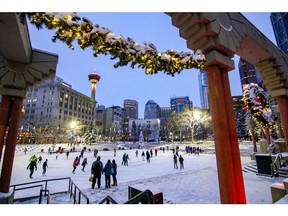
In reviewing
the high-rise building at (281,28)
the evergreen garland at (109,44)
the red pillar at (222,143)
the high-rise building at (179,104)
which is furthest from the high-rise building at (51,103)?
the high-rise building at (281,28)

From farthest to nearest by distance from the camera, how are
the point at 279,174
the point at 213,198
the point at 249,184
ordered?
1. the point at 279,174
2. the point at 249,184
3. the point at 213,198

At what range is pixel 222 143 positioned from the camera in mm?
3016

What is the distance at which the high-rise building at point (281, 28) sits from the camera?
222 ft

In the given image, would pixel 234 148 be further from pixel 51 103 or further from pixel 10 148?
pixel 51 103

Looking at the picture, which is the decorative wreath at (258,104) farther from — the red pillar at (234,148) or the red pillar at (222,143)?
the red pillar at (222,143)

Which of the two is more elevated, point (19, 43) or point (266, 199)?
point (19, 43)

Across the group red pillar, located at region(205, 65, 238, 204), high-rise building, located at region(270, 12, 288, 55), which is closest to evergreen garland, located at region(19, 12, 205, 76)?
red pillar, located at region(205, 65, 238, 204)

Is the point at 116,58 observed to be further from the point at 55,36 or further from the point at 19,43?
the point at 19,43
